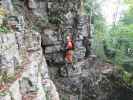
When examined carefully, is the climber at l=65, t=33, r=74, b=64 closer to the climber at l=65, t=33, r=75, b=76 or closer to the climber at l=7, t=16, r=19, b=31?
the climber at l=65, t=33, r=75, b=76

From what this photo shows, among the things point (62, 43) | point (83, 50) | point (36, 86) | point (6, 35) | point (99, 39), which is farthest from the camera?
point (99, 39)

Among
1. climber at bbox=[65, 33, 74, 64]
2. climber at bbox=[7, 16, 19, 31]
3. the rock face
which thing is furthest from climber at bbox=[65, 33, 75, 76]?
climber at bbox=[7, 16, 19, 31]

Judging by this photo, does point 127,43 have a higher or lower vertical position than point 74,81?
higher

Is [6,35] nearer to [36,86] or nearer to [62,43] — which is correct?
[36,86]

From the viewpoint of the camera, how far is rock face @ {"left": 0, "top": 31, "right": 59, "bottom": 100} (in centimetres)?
763

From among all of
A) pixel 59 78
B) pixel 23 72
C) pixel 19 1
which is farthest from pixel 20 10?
pixel 23 72

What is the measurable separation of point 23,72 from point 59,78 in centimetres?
614

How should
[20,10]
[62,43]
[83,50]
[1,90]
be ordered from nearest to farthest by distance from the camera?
[1,90], [20,10], [62,43], [83,50]

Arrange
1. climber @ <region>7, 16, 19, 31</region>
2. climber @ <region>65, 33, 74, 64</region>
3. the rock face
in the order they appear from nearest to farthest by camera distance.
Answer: the rock face
climber @ <region>7, 16, 19, 31</region>
climber @ <region>65, 33, 74, 64</region>

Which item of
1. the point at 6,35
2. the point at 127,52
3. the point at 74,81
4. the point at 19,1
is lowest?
the point at 74,81

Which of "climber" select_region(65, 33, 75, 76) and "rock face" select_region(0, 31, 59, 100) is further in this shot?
"climber" select_region(65, 33, 75, 76)

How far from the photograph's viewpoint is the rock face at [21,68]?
7.63 meters

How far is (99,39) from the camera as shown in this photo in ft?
58.4

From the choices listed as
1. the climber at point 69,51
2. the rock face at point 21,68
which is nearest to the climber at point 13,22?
the rock face at point 21,68
